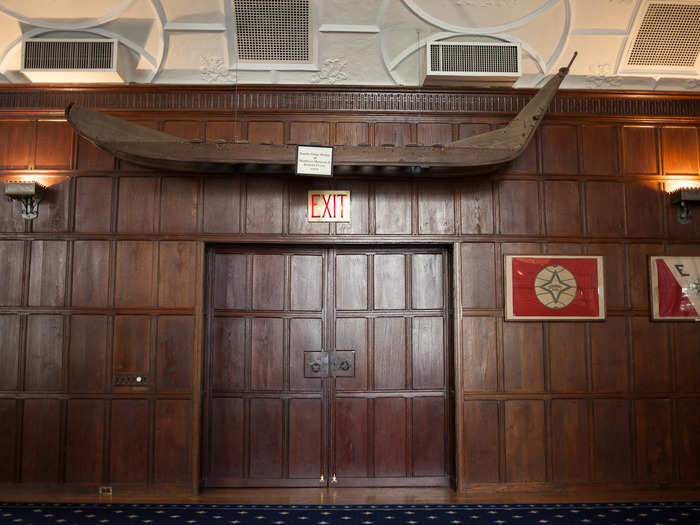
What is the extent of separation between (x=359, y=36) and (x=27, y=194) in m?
3.49

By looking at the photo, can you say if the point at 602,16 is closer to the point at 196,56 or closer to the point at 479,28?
the point at 479,28

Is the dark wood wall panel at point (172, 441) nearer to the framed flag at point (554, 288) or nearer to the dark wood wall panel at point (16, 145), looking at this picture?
the dark wood wall panel at point (16, 145)

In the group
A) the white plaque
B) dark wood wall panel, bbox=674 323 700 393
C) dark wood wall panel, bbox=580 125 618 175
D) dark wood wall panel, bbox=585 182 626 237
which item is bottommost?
dark wood wall panel, bbox=674 323 700 393

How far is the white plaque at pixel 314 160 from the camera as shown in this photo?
5.23 metres

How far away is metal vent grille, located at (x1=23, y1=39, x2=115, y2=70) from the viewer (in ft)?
19.2

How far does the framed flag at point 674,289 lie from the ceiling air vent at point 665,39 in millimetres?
1941

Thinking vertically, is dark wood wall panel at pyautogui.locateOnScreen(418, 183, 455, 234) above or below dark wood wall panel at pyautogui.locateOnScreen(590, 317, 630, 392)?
above

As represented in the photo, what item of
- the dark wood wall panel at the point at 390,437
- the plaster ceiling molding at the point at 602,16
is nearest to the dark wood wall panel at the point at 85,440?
the dark wood wall panel at the point at 390,437

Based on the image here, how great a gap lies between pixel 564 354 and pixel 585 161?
193 centimetres

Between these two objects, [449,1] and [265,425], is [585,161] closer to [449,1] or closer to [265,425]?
[449,1]

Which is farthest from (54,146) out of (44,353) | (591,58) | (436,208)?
(591,58)

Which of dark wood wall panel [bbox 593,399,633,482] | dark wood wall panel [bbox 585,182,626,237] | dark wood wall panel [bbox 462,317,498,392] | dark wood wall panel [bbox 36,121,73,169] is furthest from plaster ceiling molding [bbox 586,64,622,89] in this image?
dark wood wall panel [bbox 36,121,73,169]

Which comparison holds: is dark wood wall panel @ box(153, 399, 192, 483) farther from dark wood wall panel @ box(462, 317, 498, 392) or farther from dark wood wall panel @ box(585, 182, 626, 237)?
dark wood wall panel @ box(585, 182, 626, 237)

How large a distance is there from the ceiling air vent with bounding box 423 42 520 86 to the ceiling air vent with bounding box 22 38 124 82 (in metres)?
3.06
